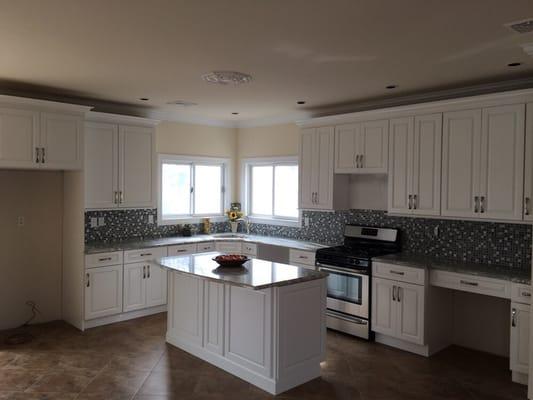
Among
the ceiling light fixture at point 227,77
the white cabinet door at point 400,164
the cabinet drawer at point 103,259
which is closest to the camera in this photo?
the ceiling light fixture at point 227,77

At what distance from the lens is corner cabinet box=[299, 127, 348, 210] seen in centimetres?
542

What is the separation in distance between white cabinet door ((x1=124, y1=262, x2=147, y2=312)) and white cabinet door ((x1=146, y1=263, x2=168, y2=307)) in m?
0.06

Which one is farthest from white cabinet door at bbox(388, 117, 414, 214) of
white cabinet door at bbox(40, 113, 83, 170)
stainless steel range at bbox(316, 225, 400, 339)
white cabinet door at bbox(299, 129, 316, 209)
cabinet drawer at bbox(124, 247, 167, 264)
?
white cabinet door at bbox(40, 113, 83, 170)

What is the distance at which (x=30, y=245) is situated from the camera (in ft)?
17.0

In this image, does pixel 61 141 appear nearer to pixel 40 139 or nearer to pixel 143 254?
pixel 40 139

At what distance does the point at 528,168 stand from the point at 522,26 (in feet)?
4.84

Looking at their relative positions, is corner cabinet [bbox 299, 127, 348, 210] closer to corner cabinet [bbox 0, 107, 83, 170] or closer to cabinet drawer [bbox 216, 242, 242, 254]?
cabinet drawer [bbox 216, 242, 242, 254]

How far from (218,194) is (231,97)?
2255mm

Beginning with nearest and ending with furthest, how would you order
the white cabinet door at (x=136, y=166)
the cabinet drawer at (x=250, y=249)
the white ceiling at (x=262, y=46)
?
1. the white ceiling at (x=262, y=46)
2. the white cabinet door at (x=136, y=166)
3. the cabinet drawer at (x=250, y=249)

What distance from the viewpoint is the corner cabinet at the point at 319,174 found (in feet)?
17.8

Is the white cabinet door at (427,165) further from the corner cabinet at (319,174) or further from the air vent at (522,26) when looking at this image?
the air vent at (522,26)

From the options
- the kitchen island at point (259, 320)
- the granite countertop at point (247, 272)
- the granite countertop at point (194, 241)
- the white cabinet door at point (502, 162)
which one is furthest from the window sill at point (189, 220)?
the white cabinet door at point (502, 162)

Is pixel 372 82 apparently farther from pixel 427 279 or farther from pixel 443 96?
pixel 427 279

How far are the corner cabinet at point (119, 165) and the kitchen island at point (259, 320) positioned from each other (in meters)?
1.61
